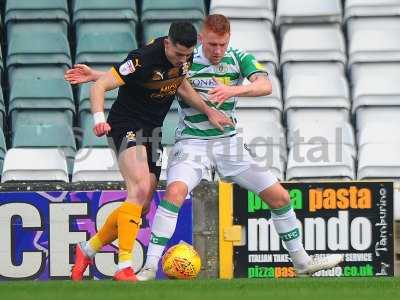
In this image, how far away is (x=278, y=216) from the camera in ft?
29.5

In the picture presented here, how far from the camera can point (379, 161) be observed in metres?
11.2

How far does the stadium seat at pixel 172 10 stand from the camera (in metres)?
12.7

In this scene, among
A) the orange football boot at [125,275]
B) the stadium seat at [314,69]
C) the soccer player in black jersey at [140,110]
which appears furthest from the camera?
the stadium seat at [314,69]

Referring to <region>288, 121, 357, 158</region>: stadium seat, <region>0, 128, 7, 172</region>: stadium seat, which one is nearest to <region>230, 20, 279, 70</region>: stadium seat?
<region>288, 121, 357, 158</region>: stadium seat

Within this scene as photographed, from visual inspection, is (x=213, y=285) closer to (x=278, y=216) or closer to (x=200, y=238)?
(x=278, y=216)

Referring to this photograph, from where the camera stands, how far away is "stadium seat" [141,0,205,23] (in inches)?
499

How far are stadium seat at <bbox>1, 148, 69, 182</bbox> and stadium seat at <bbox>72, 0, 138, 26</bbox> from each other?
80.9 inches

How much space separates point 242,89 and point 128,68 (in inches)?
32.0

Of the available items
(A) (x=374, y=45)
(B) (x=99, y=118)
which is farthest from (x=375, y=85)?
(B) (x=99, y=118)

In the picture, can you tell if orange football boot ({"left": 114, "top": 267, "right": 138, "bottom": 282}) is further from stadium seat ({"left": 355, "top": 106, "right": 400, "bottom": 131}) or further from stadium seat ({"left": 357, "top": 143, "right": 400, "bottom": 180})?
stadium seat ({"left": 355, "top": 106, "right": 400, "bottom": 131})

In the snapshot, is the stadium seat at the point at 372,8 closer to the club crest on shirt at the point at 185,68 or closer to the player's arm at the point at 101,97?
the club crest on shirt at the point at 185,68

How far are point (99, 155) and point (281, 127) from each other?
1822mm

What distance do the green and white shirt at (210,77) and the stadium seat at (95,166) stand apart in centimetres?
210

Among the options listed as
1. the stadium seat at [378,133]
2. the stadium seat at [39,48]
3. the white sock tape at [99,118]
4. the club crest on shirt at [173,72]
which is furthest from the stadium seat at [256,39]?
the white sock tape at [99,118]
